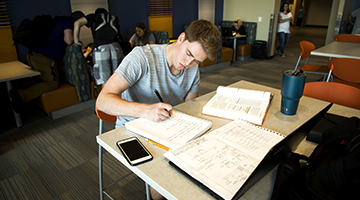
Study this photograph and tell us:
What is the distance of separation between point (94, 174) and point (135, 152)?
1455mm

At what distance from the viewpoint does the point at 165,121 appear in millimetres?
1116

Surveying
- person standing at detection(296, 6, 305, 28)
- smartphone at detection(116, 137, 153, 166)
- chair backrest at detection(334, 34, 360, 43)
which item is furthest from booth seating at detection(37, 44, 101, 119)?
person standing at detection(296, 6, 305, 28)

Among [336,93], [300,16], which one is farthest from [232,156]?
[300,16]

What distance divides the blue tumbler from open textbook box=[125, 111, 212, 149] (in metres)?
0.44

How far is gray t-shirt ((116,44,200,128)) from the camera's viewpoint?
1362mm

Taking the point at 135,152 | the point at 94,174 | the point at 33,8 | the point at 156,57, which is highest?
the point at 33,8

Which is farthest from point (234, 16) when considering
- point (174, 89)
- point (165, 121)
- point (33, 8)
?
point (165, 121)

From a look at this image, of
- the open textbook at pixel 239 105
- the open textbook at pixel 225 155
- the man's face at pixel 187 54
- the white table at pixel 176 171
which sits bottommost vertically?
the white table at pixel 176 171

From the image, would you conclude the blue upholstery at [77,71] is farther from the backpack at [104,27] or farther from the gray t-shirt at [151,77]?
the gray t-shirt at [151,77]

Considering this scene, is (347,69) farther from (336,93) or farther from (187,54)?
(187,54)

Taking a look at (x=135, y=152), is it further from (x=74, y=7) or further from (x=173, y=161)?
(x=74, y=7)

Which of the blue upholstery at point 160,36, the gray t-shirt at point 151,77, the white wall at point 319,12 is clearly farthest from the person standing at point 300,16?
the gray t-shirt at point 151,77

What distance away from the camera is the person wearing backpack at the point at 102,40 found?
324cm

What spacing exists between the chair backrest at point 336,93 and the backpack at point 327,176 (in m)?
1.01
